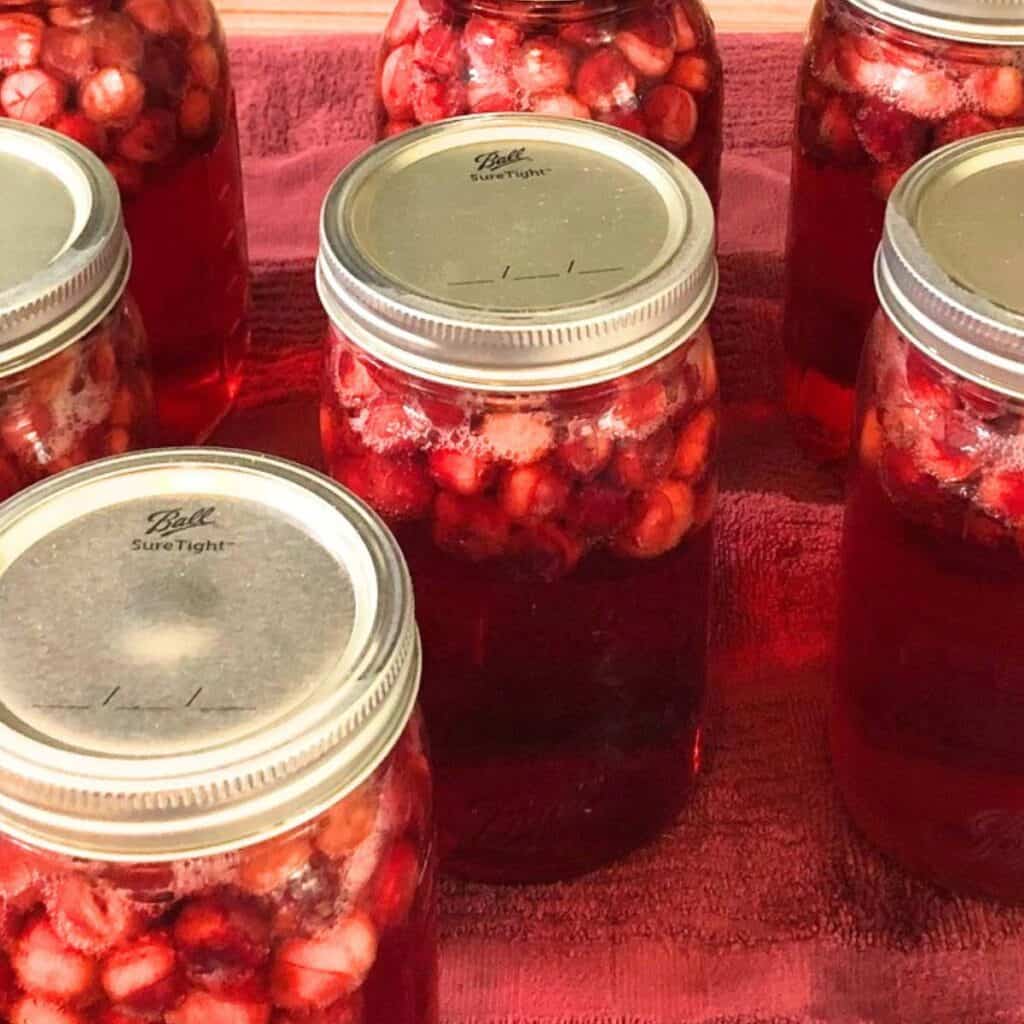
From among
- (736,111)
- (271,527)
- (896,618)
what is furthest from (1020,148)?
(736,111)

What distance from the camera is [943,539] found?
0.51m

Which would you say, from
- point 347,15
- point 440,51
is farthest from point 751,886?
point 347,15

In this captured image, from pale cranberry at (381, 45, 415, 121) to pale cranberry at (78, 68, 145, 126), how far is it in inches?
3.6

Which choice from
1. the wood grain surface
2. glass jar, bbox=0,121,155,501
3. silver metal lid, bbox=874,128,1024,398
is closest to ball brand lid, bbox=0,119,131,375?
glass jar, bbox=0,121,155,501

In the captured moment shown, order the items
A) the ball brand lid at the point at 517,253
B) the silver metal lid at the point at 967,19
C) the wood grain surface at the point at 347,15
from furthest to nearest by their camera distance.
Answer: the wood grain surface at the point at 347,15 → the silver metal lid at the point at 967,19 → the ball brand lid at the point at 517,253

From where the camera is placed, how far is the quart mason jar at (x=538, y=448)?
472mm

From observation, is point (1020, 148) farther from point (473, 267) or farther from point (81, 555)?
point (81, 555)

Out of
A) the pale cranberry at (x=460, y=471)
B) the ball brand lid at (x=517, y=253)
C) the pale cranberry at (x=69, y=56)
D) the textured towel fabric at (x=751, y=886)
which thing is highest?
the pale cranberry at (x=69, y=56)

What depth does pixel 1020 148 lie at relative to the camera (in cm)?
53

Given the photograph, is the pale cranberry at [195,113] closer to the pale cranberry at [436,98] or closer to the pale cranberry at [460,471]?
the pale cranberry at [436,98]

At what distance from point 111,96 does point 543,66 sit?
160 millimetres

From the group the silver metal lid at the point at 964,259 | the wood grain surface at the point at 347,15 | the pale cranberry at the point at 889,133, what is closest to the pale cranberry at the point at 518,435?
the silver metal lid at the point at 964,259

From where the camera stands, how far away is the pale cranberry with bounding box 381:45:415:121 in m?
0.62

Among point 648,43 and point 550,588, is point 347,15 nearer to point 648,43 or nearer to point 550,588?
point 648,43
